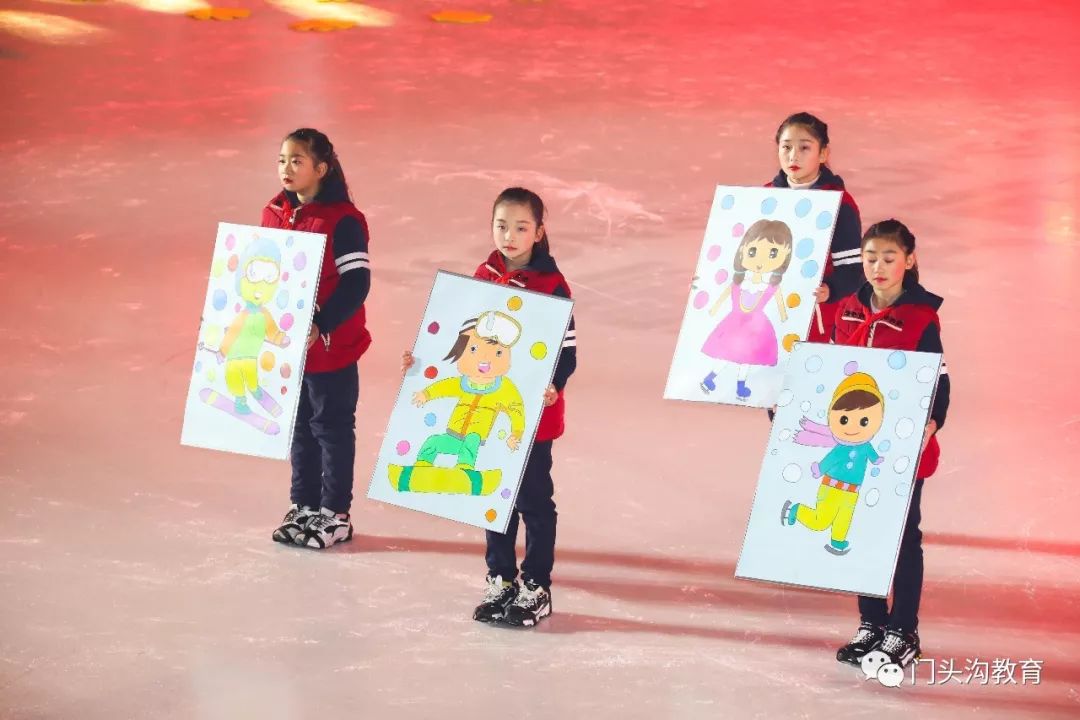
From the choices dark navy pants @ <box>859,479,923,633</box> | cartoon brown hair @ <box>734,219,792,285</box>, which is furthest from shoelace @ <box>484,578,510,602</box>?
cartoon brown hair @ <box>734,219,792,285</box>

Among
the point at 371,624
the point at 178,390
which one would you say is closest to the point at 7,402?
the point at 178,390

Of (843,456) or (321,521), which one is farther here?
(321,521)

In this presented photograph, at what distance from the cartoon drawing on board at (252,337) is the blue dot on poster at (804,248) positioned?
1423 mm

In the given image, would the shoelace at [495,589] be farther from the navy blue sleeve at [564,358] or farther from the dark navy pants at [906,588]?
the dark navy pants at [906,588]

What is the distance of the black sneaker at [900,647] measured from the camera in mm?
3652

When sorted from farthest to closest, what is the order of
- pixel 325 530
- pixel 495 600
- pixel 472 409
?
pixel 325 530 → pixel 495 600 → pixel 472 409

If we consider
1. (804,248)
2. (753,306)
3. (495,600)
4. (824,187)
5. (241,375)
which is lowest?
(495,600)

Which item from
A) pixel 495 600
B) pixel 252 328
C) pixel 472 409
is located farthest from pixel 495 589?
pixel 252 328

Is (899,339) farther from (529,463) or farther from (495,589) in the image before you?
(495,589)

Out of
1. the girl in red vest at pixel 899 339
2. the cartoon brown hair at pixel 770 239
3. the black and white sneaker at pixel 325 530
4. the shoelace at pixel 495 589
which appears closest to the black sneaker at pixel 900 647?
the girl in red vest at pixel 899 339

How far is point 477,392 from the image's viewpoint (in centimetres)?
388

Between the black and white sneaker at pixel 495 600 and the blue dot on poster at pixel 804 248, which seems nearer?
the black and white sneaker at pixel 495 600

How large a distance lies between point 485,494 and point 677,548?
841 mm

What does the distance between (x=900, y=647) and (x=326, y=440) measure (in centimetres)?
172
